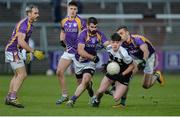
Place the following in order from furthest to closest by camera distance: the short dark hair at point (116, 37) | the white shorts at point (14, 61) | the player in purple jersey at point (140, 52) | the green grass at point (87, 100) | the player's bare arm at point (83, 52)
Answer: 1. the player in purple jersey at point (140, 52)
2. the player's bare arm at point (83, 52)
3. the white shorts at point (14, 61)
4. the short dark hair at point (116, 37)
5. the green grass at point (87, 100)

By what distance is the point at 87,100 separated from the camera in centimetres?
1898

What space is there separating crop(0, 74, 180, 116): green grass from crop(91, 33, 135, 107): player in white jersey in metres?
0.33

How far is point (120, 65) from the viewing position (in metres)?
16.7

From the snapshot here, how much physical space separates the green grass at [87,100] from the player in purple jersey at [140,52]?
515 mm

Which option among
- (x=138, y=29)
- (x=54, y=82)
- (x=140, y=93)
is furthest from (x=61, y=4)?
(x=140, y=93)

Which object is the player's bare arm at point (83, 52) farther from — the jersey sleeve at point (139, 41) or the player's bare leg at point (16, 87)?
the jersey sleeve at point (139, 41)

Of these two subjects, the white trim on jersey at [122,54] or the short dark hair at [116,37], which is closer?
the short dark hair at [116,37]

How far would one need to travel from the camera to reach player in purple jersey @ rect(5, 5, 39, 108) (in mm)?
16656

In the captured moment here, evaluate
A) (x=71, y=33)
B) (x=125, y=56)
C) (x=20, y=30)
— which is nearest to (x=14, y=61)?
(x=20, y=30)

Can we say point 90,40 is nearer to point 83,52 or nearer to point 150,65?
point 83,52

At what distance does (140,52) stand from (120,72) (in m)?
3.06

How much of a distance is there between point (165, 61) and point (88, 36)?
1502 cm

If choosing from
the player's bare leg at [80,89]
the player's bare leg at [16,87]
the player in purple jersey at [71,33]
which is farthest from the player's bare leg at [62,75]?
the player's bare leg at [16,87]

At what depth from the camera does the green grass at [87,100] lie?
50.2ft
